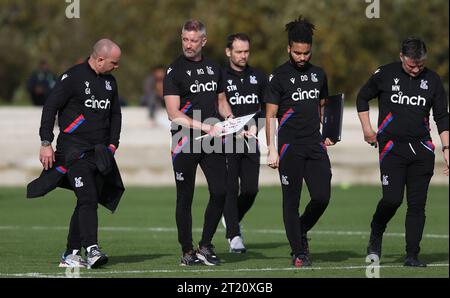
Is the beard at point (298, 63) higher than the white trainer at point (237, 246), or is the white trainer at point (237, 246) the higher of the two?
the beard at point (298, 63)

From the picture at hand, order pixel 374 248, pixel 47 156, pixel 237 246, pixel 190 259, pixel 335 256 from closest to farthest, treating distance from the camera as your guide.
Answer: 1. pixel 47 156
2. pixel 190 259
3. pixel 374 248
4. pixel 335 256
5. pixel 237 246

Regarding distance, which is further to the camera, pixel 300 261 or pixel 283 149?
pixel 283 149

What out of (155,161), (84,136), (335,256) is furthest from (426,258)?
(155,161)

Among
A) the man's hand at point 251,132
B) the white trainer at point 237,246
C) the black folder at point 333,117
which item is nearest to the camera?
the black folder at point 333,117

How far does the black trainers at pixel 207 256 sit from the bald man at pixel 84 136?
3.41 ft

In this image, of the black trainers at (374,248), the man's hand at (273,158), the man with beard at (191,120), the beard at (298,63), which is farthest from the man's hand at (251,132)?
the black trainers at (374,248)

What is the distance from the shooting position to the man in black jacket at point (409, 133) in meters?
12.3

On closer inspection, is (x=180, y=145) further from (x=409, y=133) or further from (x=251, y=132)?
(x=409, y=133)

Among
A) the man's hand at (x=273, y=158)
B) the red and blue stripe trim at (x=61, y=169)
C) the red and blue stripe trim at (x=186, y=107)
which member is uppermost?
the red and blue stripe trim at (x=186, y=107)

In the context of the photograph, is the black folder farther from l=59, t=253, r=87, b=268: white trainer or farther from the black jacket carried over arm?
l=59, t=253, r=87, b=268: white trainer

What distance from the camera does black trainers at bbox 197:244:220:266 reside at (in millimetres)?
12633

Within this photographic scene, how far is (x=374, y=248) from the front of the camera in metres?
13.0

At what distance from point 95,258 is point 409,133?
3.35 meters

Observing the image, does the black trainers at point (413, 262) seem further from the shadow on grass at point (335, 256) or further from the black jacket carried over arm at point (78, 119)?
the black jacket carried over arm at point (78, 119)
